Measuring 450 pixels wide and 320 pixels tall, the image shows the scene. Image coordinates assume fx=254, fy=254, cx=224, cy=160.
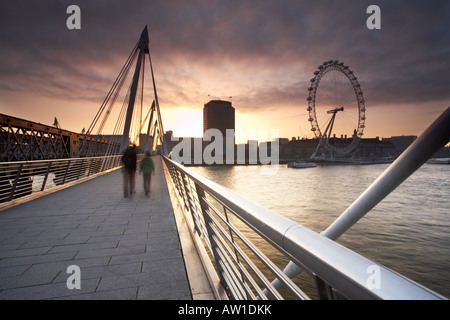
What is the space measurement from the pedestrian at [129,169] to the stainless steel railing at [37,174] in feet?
8.30

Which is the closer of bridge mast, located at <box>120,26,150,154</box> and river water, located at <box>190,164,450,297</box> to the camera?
river water, located at <box>190,164,450,297</box>

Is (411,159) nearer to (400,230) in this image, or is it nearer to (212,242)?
(212,242)

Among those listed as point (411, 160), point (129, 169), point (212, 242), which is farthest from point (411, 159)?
point (129, 169)

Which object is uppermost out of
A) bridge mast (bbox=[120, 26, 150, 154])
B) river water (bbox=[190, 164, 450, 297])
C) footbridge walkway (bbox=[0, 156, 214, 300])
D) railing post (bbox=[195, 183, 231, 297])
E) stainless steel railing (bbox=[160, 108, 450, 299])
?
bridge mast (bbox=[120, 26, 150, 154])

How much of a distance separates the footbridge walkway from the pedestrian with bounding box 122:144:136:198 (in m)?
2.10

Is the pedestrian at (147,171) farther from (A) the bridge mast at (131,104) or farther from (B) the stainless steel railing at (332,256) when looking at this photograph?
(A) the bridge mast at (131,104)

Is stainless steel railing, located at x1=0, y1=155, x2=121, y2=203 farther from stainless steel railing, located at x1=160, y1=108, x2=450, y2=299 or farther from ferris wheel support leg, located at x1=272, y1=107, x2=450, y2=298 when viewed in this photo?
ferris wheel support leg, located at x1=272, y1=107, x2=450, y2=298

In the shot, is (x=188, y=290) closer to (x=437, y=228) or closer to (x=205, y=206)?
(x=205, y=206)

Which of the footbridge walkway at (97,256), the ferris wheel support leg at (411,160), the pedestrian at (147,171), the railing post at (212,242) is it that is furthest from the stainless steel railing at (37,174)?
the ferris wheel support leg at (411,160)

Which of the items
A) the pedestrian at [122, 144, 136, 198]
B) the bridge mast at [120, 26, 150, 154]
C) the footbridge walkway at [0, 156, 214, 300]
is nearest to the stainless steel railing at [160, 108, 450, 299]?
the footbridge walkway at [0, 156, 214, 300]

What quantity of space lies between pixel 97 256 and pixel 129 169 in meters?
5.16

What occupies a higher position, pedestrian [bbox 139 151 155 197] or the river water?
pedestrian [bbox 139 151 155 197]

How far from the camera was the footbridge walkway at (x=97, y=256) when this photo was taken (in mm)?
2502

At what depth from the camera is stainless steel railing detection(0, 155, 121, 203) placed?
22.3 feet
